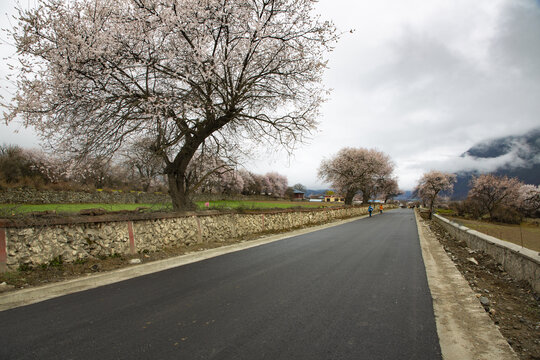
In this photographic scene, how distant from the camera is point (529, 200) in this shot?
49062 millimetres

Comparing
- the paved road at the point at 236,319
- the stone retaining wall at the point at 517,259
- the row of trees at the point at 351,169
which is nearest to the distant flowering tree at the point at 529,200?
the row of trees at the point at 351,169

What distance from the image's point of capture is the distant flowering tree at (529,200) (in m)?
47.8

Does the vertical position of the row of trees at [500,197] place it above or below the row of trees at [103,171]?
below

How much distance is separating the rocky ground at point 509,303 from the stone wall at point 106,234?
25.3 ft

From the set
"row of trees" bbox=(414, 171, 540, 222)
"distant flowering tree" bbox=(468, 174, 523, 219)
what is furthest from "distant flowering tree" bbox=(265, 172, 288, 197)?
"distant flowering tree" bbox=(468, 174, 523, 219)

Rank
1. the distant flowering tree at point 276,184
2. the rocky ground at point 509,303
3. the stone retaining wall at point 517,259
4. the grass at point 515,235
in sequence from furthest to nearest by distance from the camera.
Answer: the distant flowering tree at point 276,184, the grass at point 515,235, the stone retaining wall at point 517,259, the rocky ground at point 509,303

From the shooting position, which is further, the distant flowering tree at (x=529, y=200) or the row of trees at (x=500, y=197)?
the distant flowering tree at (x=529, y=200)

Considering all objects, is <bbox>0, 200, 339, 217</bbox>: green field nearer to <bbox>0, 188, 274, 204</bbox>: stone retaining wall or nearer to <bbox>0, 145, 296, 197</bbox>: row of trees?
<bbox>0, 145, 296, 197</bbox>: row of trees

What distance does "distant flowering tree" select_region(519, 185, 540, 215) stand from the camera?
4775cm

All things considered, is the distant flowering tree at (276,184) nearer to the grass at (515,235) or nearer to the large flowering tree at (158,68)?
the grass at (515,235)

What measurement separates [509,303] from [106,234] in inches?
327

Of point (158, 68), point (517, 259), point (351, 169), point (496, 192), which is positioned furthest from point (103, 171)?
point (496, 192)

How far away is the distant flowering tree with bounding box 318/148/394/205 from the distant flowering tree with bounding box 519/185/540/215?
24.8 m

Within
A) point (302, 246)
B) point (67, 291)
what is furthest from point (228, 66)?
point (67, 291)
